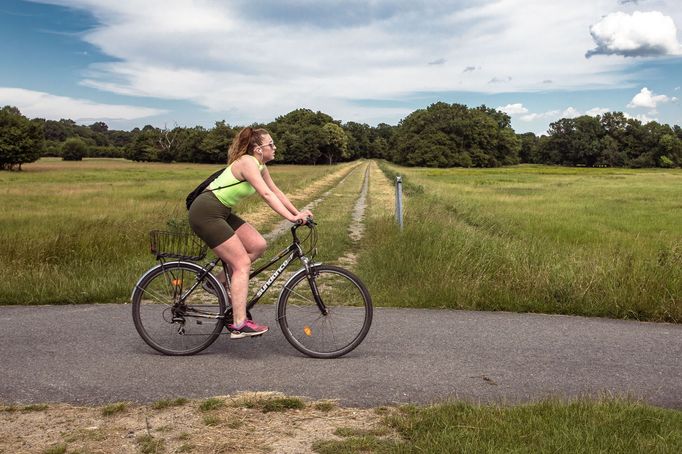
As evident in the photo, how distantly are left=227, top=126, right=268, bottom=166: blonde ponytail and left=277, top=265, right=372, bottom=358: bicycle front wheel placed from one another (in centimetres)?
117

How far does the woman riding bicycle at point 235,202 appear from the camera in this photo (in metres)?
4.66

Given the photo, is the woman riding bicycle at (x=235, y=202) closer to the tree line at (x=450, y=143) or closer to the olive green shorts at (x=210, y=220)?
the olive green shorts at (x=210, y=220)

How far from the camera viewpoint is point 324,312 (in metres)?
5.02

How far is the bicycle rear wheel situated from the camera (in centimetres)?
501

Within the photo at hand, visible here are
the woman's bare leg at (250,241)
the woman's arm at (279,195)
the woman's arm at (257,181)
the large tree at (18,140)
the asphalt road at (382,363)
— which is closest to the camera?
the asphalt road at (382,363)

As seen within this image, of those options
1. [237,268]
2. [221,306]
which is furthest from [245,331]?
[237,268]

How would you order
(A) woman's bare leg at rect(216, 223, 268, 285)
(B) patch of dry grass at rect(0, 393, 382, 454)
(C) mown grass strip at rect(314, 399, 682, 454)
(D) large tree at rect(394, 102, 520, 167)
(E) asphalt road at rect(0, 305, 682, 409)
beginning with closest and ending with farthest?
(C) mown grass strip at rect(314, 399, 682, 454) < (B) patch of dry grass at rect(0, 393, 382, 454) < (E) asphalt road at rect(0, 305, 682, 409) < (A) woman's bare leg at rect(216, 223, 268, 285) < (D) large tree at rect(394, 102, 520, 167)

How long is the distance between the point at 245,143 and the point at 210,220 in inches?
28.7

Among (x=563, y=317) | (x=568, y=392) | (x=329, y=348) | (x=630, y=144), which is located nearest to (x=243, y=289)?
(x=329, y=348)

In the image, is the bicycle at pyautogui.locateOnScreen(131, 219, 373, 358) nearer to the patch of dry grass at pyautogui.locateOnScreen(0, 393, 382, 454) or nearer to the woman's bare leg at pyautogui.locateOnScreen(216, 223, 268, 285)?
the woman's bare leg at pyautogui.locateOnScreen(216, 223, 268, 285)

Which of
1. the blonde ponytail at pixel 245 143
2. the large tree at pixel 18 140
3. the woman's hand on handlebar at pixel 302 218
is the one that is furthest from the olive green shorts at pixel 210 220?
the large tree at pixel 18 140

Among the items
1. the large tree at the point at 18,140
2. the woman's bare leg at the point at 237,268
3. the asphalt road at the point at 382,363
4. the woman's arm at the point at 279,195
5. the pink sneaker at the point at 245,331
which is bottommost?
the asphalt road at the point at 382,363

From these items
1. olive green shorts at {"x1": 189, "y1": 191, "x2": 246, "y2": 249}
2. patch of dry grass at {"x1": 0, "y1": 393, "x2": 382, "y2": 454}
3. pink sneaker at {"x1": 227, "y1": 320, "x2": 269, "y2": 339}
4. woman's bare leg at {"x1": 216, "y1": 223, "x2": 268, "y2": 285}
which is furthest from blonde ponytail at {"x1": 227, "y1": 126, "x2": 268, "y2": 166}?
patch of dry grass at {"x1": 0, "y1": 393, "x2": 382, "y2": 454}

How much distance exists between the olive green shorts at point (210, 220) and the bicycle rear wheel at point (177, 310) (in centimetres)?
44
